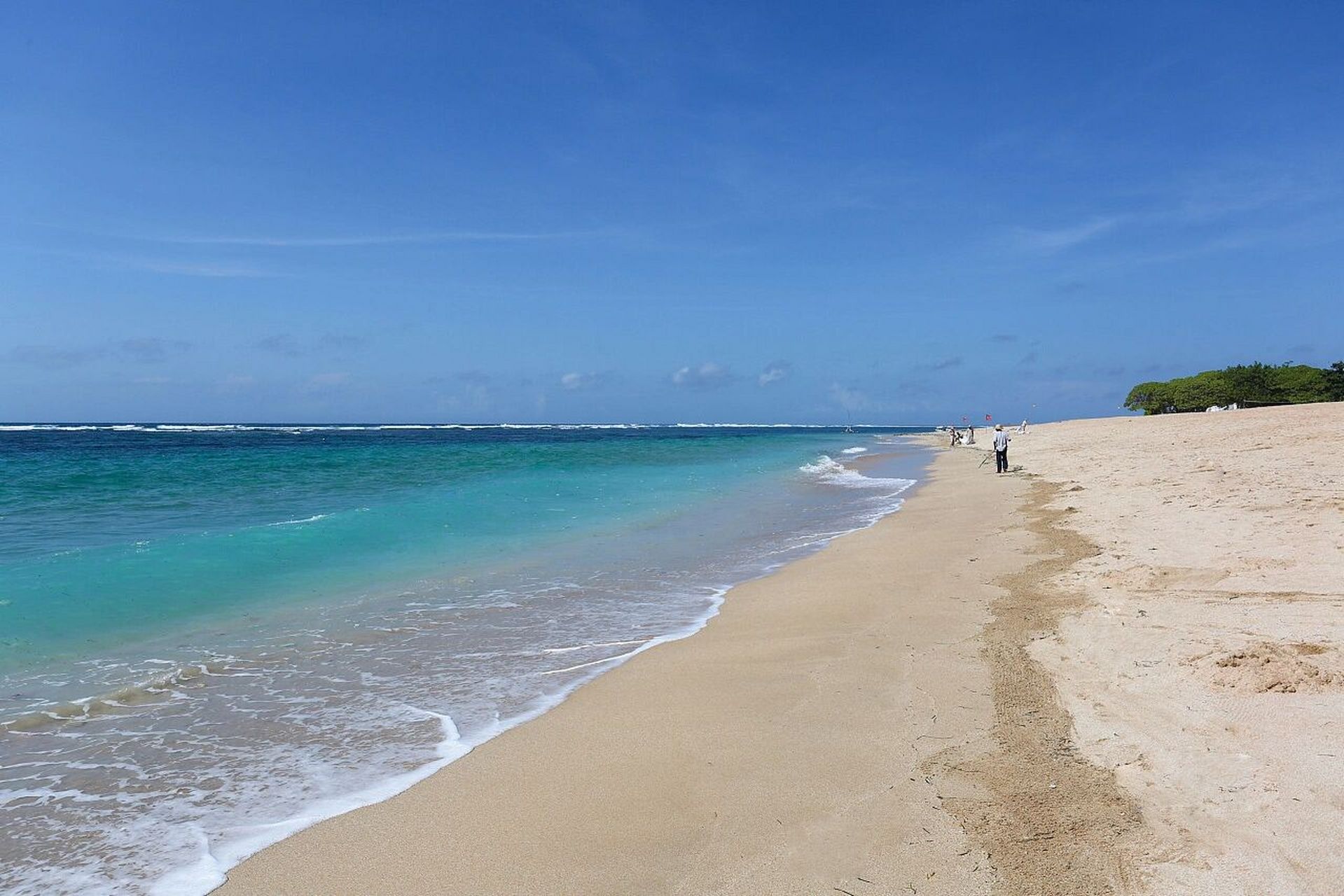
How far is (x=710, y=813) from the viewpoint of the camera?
371 cm

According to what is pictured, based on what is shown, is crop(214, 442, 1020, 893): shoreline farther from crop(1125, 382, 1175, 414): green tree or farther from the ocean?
crop(1125, 382, 1175, 414): green tree

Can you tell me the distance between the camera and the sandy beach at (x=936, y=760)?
10.3 feet

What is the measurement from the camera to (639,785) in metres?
4.05

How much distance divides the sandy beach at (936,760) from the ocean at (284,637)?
0.66 m

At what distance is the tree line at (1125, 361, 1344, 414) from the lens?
174 ft

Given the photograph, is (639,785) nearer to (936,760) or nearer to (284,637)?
(936,760)

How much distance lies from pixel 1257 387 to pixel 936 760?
234ft

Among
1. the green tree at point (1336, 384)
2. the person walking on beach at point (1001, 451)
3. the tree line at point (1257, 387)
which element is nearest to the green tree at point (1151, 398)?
the tree line at point (1257, 387)

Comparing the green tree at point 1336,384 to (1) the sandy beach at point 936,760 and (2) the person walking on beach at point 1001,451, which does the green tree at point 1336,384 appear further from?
(1) the sandy beach at point 936,760

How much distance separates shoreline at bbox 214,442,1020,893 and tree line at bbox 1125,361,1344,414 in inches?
2446

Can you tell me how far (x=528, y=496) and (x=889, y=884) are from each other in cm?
1914

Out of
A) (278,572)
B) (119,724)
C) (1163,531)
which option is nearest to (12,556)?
(278,572)

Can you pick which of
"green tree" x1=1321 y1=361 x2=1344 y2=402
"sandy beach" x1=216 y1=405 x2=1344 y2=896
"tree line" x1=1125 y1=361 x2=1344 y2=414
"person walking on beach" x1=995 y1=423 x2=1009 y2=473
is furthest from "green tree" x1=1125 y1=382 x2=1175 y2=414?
"sandy beach" x1=216 y1=405 x2=1344 y2=896

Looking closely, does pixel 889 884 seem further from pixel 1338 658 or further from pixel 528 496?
pixel 528 496
